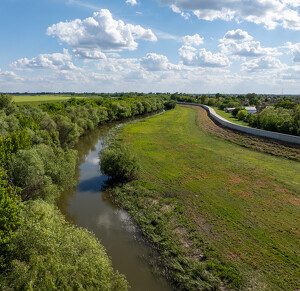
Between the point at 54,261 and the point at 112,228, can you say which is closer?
the point at 54,261

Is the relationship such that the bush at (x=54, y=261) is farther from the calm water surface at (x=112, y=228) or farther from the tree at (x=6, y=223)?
the calm water surface at (x=112, y=228)

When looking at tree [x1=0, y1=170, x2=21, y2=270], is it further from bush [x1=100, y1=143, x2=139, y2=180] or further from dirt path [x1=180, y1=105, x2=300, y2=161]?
dirt path [x1=180, y1=105, x2=300, y2=161]

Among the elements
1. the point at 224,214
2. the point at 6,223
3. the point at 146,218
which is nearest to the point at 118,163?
the point at 146,218

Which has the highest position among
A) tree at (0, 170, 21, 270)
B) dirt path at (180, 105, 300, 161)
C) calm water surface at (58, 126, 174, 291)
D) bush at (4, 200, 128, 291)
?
tree at (0, 170, 21, 270)

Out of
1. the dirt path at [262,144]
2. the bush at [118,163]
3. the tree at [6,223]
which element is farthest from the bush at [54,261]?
the dirt path at [262,144]

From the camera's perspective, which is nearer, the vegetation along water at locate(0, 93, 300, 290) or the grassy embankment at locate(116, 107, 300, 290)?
the vegetation along water at locate(0, 93, 300, 290)

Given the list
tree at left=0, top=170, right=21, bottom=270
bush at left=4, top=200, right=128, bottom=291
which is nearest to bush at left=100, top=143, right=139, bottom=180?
bush at left=4, top=200, right=128, bottom=291

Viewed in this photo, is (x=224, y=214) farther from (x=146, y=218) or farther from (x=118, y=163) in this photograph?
(x=118, y=163)
